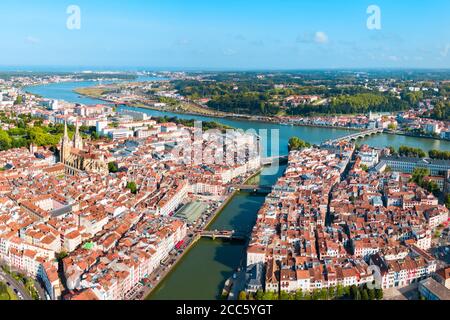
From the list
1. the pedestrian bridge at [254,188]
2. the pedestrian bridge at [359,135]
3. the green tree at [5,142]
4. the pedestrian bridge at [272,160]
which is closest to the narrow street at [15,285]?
the pedestrian bridge at [254,188]

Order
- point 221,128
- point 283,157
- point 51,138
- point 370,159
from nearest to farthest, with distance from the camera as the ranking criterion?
point 370,159 < point 283,157 < point 51,138 < point 221,128

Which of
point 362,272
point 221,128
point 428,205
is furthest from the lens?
point 221,128

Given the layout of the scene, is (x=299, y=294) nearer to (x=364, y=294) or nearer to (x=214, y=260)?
(x=364, y=294)

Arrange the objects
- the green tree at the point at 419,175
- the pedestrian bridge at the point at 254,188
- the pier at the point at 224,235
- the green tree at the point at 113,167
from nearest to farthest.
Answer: the pier at the point at 224,235 → the pedestrian bridge at the point at 254,188 → the green tree at the point at 419,175 → the green tree at the point at 113,167

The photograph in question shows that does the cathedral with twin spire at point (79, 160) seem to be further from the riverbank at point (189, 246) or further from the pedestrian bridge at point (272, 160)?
the pedestrian bridge at point (272, 160)

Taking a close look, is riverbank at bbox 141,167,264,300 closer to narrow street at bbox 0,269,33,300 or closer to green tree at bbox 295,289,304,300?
narrow street at bbox 0,269,33,300

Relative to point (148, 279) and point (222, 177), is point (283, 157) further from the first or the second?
point (148, 279)

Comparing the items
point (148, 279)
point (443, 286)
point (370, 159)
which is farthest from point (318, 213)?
point (370, 159)

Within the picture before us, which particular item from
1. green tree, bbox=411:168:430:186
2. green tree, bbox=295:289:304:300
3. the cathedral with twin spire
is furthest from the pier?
green tree, bbox=411:168:430:186

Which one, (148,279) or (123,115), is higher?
(123,115)

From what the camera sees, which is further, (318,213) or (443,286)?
(318,213)
